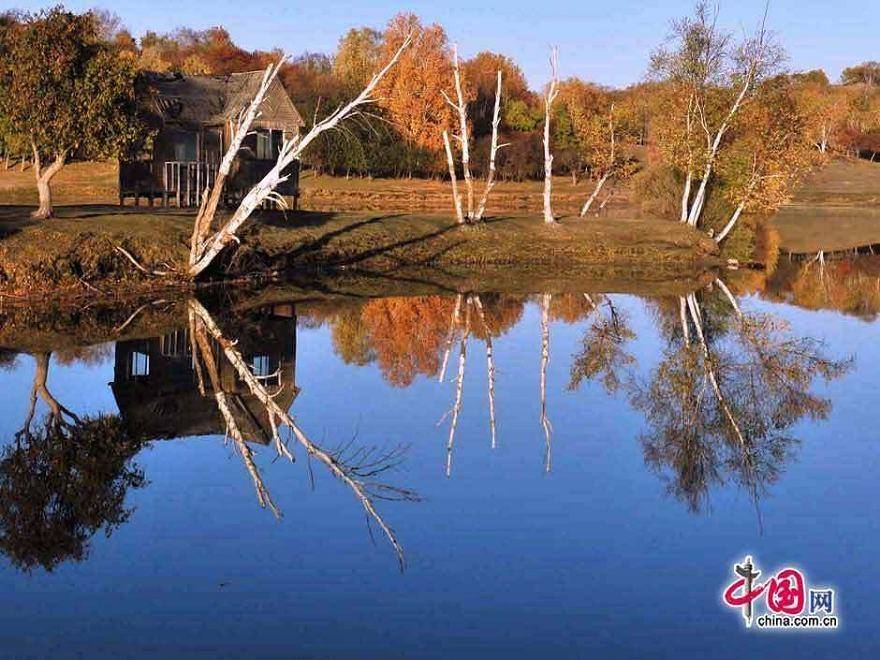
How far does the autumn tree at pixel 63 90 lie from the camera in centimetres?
2667

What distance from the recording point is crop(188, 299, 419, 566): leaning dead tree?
11.3 meters

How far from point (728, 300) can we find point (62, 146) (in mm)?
16585

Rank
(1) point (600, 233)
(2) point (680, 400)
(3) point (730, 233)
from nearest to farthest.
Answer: (2) point (680, 400) → (1) point (600, 233) → (3) point (730, 233)

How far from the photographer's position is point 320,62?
410 feet

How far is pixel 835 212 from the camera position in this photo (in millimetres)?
74188

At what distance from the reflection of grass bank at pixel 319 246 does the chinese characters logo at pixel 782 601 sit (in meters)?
18.4

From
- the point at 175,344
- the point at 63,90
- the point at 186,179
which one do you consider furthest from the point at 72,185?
the point at 175,344

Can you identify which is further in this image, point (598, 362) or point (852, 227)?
point (852, 227)

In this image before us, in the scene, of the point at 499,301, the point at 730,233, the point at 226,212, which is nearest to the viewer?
the point at 499,301

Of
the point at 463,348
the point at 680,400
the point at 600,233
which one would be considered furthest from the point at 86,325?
the point at 600,233

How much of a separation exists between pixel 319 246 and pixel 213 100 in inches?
416

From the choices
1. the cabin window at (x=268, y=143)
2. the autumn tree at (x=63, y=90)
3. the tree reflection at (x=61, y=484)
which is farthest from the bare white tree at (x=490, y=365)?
the cabin window at (x=268, y=143)

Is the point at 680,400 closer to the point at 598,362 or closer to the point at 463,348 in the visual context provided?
the point at 598,362

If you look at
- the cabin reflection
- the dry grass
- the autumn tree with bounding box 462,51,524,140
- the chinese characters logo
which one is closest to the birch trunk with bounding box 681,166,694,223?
the cabin reflection
